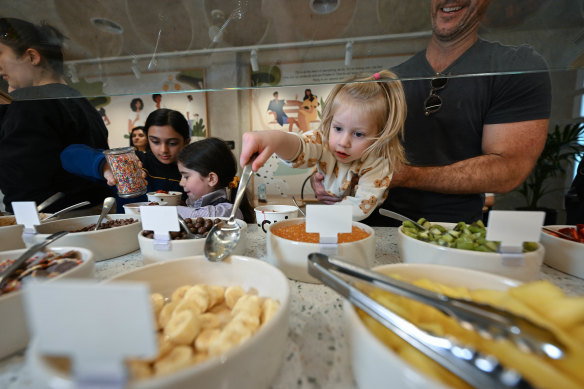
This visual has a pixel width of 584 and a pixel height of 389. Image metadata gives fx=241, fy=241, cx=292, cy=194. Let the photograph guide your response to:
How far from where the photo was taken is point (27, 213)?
0.75 metres

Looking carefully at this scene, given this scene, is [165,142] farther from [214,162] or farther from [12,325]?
[12,325]

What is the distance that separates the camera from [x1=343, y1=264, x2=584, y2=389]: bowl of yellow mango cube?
0.77 feet

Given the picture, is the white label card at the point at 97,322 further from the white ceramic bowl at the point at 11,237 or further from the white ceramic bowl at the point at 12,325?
the white ceramic bowl at the point at 11,237

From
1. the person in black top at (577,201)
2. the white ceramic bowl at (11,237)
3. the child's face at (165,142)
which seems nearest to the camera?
the white ceramic bowl at (11,237)

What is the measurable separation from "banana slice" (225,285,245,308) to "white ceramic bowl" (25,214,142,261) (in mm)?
488

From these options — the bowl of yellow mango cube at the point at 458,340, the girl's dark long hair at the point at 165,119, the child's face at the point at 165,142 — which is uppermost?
the girl's dark long hair at the point at 165,119

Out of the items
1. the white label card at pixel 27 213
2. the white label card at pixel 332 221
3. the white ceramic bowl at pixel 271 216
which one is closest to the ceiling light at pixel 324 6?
the white label card at pixel 332 221

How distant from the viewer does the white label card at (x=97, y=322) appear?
23cm

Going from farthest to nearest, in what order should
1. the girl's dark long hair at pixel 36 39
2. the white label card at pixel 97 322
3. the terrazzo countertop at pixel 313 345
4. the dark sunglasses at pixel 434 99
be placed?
1. the dark sunglasses at pixel 434 99
2. the girl's dark long hair at pixel 36 39
3. the terrazzo countertop at pixel 313 345
4. the white label card at pixel 97 322

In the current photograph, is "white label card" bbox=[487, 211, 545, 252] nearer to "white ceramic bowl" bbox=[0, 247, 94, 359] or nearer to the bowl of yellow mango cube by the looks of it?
the bowl of yellow mango cube

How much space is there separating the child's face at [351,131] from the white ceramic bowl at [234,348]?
28.2 inches

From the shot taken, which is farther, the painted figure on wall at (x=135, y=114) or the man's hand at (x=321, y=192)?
the painted figure on wall at (x=135, y=114)

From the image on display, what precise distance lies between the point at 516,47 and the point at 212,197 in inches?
55.0

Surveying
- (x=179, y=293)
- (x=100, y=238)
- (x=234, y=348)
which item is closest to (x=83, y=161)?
(x=100, y=238)
